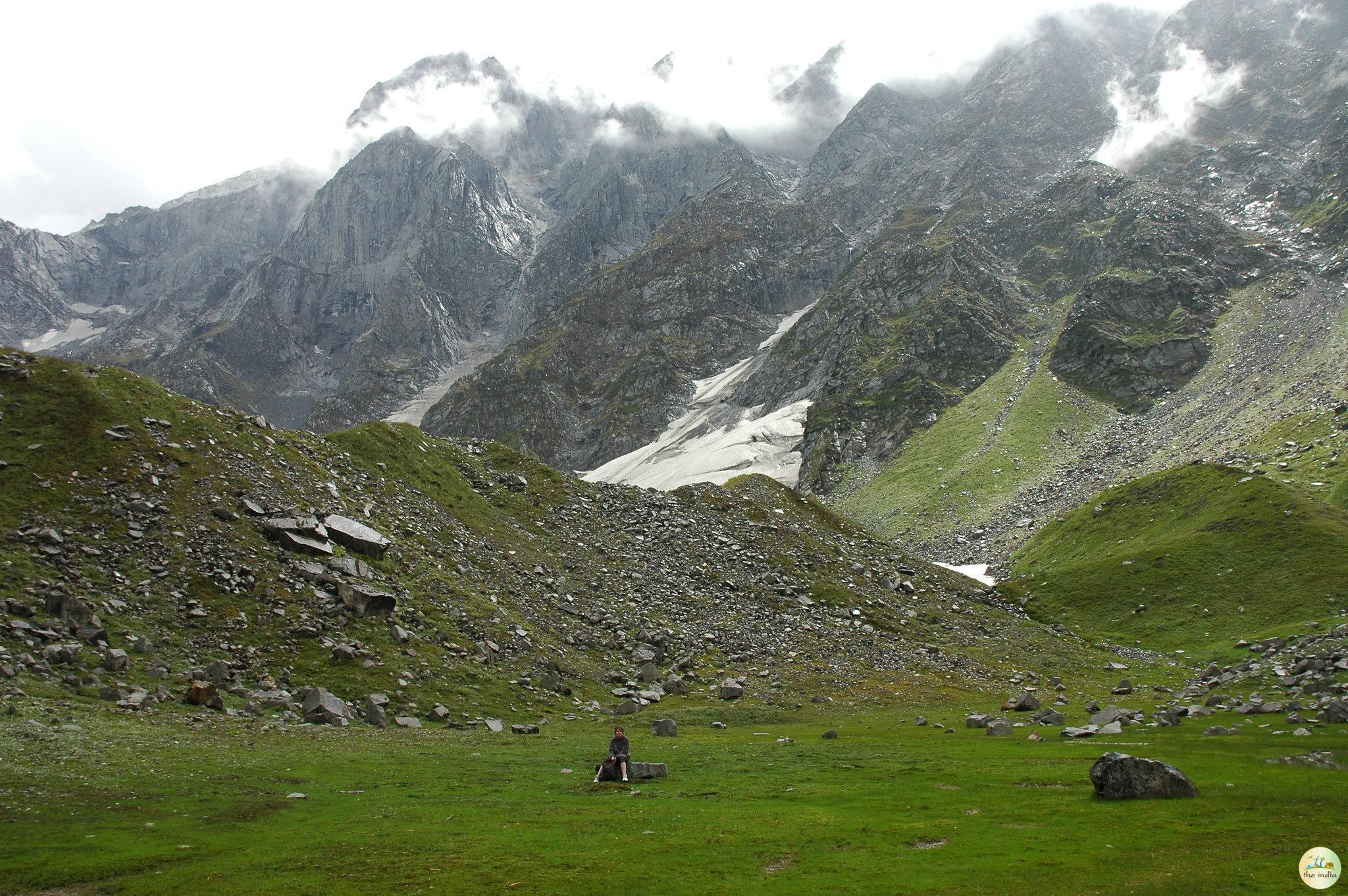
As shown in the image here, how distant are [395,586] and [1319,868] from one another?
49151mm

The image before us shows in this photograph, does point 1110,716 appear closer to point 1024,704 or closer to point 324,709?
point 1024,704

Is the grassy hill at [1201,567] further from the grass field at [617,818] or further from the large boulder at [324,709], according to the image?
the large boulder at [324,709]

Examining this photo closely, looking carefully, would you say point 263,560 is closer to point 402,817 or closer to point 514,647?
point 514,647

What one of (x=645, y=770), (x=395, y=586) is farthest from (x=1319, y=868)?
(x=395, y=586)

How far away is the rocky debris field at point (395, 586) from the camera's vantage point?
41.0 meters

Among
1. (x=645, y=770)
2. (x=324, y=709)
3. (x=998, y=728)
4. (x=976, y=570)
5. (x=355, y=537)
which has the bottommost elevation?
(x=998, y=728)

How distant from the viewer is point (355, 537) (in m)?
56.0

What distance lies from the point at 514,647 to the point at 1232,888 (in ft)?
145

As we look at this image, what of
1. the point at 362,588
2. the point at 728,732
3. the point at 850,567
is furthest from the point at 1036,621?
the point at 362,588

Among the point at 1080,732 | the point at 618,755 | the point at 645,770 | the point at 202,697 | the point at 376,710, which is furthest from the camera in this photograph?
the point at 376,710

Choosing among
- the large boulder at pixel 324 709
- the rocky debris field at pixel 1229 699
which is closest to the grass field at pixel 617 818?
the rocky debris field at pixel 1229 699

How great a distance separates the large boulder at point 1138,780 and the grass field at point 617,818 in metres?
0.66

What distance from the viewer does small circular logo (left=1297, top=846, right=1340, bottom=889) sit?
17594 mm

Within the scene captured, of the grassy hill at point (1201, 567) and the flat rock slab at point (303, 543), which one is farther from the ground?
the flat rock slab at point (303, 543)
